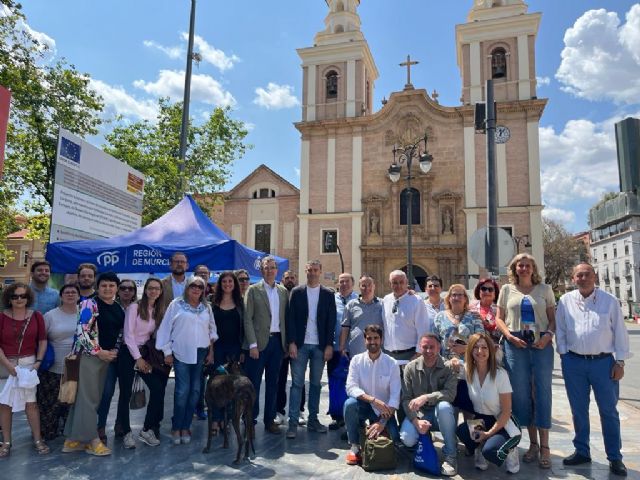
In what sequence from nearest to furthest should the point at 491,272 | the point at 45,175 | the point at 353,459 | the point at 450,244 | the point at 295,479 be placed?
the point at 295,479, the point at 353,459, the point at 491,272, the point at 45,175, the point at 450,244

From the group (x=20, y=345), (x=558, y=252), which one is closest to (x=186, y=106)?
(x=20, y=345)

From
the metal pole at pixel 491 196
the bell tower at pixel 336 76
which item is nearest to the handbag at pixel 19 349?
the metal pole at pixel 491 196

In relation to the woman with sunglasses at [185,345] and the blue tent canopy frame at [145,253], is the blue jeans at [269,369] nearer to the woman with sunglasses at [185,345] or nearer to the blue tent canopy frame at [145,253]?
the woman with sunglasses at [185,345]

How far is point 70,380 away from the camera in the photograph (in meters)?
4.78

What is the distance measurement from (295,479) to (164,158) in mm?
15825

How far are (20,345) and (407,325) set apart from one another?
404 centimetres

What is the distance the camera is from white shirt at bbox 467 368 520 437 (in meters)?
4.46

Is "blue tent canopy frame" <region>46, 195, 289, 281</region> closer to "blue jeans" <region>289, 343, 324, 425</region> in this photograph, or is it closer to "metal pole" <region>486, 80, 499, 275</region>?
"blue jeans" <region>289, 343, 324, 425</region>

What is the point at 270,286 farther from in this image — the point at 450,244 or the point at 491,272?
the point at 450,244

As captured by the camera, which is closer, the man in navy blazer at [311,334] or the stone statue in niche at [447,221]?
the man in navy blazer at [311,334]

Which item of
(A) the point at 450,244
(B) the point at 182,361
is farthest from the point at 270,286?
(A) the point at 450,244

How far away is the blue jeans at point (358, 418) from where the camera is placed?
186 inches

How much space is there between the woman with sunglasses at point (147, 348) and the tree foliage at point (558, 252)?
4539cm

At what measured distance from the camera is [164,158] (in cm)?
1794
